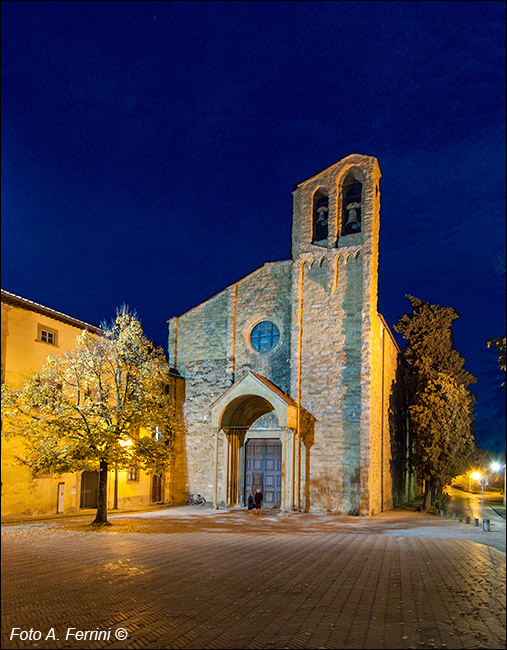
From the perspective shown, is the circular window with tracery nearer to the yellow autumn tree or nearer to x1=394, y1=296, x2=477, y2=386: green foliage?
x1=394, y1=296, x2=477, y2=386: green foliage

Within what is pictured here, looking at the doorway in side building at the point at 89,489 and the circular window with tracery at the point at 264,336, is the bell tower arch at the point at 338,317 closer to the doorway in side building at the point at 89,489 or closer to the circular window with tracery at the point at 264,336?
the circular window with tracery at the point at 264,336

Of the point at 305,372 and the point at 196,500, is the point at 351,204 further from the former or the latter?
the point at 196,500

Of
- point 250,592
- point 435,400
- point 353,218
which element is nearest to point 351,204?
point 353,218

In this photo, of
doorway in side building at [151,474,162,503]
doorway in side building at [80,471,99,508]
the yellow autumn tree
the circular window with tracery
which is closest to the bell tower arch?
the circular window with tracery

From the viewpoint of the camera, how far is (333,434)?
27.5m

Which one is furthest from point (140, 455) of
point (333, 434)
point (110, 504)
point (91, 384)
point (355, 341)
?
point (355, 341)

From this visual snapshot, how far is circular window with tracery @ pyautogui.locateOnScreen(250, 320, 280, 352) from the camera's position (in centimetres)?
3095

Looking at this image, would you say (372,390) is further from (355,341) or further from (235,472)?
(235,472)

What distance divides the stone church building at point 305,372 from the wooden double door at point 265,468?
54 millimetres

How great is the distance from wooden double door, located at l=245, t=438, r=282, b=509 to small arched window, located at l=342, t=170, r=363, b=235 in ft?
39.4

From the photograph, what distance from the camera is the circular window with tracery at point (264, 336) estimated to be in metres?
31.0

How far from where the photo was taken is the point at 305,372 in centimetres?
2889

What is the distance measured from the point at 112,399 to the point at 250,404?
10.4 meters

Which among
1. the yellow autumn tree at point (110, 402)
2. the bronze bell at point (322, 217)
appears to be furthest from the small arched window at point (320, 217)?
the yellow autumn tree at point (110, 402)
